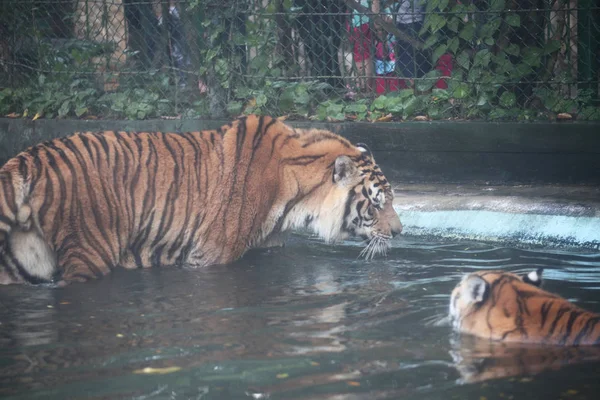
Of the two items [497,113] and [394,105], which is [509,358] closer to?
[497,113]

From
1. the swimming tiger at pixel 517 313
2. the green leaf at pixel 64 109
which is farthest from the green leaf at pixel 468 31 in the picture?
the green leaf at pixel 64 109

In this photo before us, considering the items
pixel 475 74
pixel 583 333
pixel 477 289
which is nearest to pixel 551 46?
pixel 475 74

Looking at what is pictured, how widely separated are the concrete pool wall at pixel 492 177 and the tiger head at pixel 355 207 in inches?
28.0

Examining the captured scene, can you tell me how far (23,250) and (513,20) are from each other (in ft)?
15.4

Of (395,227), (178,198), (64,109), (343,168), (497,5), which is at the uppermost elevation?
(497,5)

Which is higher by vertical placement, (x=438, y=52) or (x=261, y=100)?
(x=438, y=52)

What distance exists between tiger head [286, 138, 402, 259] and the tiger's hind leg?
1907mm

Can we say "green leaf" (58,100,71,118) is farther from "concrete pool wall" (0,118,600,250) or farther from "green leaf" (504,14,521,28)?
"green leaf" (504,14,521,28)

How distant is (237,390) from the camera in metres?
3.88

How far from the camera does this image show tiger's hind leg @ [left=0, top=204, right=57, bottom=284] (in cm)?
574

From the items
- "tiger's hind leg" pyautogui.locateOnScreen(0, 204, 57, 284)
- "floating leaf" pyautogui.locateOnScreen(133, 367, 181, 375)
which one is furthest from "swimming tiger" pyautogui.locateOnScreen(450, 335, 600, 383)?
"tiger's hind leg" pyautogui.locateOnScreen(0, 204, 57, 284)

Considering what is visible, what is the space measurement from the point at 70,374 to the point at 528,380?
2.04 meters

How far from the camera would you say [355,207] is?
22.0 feet

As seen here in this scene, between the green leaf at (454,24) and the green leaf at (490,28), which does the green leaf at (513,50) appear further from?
the green leaf at (454,24)
